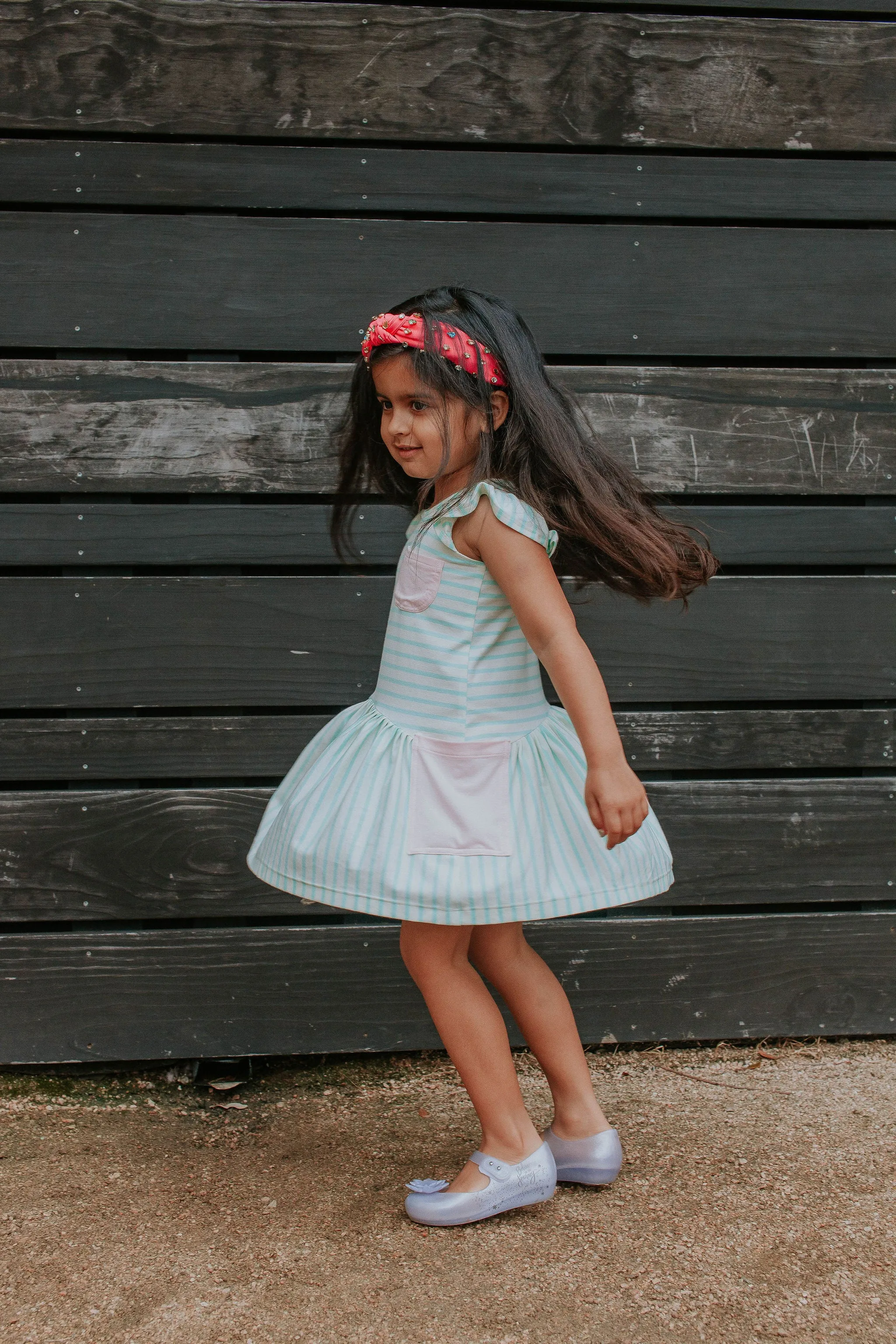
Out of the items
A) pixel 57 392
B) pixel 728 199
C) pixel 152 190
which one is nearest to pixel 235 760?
pixel 57 392

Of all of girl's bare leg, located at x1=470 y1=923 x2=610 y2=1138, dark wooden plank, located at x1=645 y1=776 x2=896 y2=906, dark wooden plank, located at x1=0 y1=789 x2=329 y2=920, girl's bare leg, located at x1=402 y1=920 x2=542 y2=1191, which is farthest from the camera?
dark wooden plank, located at x1=645 y1=776 x2=896 y2=906

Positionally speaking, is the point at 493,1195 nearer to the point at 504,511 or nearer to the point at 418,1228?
the point at 418,1228

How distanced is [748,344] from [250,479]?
1.17m

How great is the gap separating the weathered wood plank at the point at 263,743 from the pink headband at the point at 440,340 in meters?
0.97

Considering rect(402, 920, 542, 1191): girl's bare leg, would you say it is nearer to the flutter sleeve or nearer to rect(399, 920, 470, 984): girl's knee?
rect(399, 920, 470, 984): girl's knee

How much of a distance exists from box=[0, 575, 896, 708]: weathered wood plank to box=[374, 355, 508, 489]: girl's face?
0.67 meters

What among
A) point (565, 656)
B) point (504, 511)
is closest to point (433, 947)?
point (565, 656)

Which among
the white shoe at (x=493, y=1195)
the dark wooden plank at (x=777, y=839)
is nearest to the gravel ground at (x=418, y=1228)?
the white shoe at (x=493, y=1195)

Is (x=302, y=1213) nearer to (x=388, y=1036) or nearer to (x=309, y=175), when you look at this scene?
(x=388, y=1036)

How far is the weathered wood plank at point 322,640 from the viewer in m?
2.54

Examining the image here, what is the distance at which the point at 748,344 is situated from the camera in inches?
104

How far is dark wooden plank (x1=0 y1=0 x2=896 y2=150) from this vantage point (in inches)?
96.9

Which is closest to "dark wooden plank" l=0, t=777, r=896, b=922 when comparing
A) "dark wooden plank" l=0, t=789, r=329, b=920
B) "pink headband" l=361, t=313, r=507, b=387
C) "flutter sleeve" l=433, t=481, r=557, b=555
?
"dark wooden plank" l=0, t=789, r=329, b=920

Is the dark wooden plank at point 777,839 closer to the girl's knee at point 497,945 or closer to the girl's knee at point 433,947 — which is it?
the girl's knee at point 497,945
